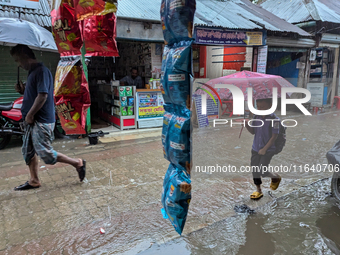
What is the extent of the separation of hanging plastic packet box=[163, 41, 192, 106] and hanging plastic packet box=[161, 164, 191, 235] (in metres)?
0.64

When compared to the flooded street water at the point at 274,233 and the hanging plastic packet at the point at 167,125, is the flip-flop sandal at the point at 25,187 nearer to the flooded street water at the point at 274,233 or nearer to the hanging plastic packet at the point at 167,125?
the flooded street water at the point at 274,233

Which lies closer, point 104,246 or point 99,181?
point 104,246

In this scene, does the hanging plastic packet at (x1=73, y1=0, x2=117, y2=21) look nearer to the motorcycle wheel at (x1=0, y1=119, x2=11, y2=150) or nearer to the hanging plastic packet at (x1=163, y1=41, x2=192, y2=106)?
the hanging plastic packet at (x1=163, y1=41, x2=192, y2=106)

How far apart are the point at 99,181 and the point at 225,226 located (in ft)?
7.41

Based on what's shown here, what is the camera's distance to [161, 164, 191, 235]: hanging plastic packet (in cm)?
217

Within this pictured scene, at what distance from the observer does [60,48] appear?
151 inches

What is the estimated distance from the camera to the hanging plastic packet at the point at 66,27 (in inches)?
139

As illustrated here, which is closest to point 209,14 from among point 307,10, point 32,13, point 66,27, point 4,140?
point 32,13

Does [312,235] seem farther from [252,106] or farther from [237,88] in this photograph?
[237,88]

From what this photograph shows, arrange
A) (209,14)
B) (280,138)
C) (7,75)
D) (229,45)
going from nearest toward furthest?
1. (280,138)
2. (7,75)
3. (229,45)
4. (209,14)

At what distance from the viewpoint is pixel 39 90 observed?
3.55 meters

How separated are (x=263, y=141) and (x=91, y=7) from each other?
290cm

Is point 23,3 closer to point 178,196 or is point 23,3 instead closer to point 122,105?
point 122,105

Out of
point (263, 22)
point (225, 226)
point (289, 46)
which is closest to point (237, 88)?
point (225, 226)
